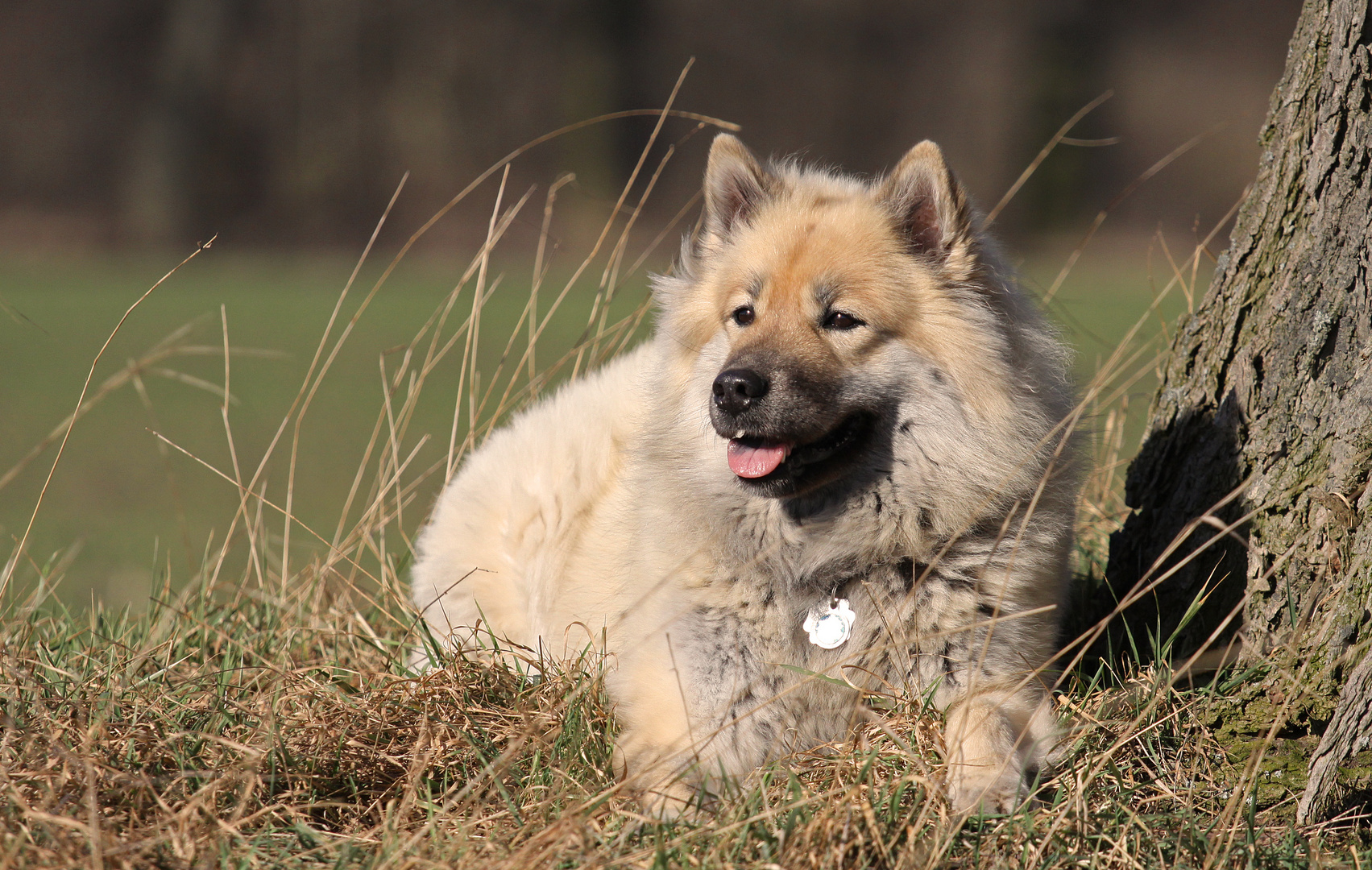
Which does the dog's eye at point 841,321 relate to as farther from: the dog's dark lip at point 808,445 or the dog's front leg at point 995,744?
the dog's front leg at point 995,744

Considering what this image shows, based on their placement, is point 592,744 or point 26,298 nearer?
point 592,744

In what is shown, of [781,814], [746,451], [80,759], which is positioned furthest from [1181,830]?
[80,759]

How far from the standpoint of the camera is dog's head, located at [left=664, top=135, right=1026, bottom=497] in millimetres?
2514

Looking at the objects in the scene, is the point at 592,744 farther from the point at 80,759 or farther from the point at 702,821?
the point at 80,759

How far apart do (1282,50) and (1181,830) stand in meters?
33.3

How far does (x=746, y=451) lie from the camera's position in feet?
8.46

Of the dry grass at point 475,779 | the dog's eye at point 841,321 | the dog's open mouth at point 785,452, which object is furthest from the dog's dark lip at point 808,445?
the dry grass at point 475,779

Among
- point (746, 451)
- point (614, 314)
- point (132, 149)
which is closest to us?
point (746, 451)

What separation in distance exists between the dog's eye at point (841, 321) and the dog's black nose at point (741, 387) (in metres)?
0.29

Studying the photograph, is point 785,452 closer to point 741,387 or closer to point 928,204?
point 741,387

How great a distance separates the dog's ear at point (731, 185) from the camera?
2.88 meters

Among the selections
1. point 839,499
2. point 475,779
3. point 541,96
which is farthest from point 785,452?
point 541,96

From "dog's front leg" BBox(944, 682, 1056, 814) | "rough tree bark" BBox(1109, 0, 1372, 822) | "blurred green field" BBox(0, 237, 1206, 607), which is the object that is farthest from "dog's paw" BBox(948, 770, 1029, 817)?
"blurred green field" BBox(0, 237, 1206, 607)

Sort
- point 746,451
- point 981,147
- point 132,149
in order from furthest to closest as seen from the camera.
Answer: point 981,147 < point 132,149 < point 746,451
